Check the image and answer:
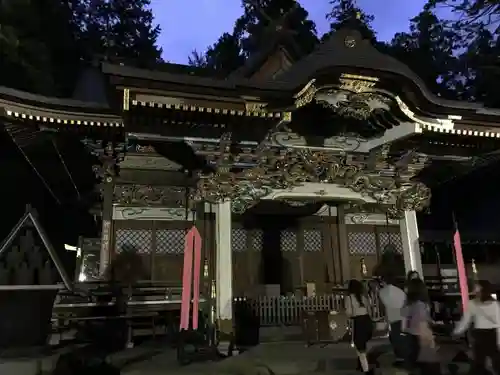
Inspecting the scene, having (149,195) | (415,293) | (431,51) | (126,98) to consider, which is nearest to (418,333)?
(415,293)

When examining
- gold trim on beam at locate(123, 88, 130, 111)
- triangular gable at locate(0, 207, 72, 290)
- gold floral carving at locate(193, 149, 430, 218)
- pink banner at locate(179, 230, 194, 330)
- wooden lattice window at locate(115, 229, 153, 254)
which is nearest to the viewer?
triangular gable at locate(0, 207, 72, 290)

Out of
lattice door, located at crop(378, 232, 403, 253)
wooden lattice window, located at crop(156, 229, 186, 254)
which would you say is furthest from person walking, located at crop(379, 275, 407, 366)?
lattice door, located at crop(378, 232, 403, 253)

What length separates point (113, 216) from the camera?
400 inches

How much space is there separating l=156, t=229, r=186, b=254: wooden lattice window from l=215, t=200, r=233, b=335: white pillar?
7.51 feet

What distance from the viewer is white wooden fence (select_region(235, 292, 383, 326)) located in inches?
394

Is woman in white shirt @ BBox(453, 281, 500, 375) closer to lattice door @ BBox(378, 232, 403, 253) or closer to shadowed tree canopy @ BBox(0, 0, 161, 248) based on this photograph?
lattice door @ BBox(378, 232, 403, 253)

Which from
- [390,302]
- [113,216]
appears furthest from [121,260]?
[390,302]

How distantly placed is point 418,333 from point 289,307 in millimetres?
4611

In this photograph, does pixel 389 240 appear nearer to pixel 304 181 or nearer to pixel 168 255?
pixel 304 181

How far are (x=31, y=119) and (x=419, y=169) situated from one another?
8.82 metres

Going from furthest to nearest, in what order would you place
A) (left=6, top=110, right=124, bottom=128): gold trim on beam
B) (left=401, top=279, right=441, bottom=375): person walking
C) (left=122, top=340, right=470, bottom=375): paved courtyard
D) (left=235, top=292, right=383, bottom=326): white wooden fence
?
1. (left=235, top=292, right=383, bottom=326): white wooden fence
2. (left=6, top=110, right=124, bottom=128): gold trim on beam
3. (left=122, top=340, right=470, bottom=375): paved courtyard
4. (left=401, top=279, right=441, bottom=375): person walking

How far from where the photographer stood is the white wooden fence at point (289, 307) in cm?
1000

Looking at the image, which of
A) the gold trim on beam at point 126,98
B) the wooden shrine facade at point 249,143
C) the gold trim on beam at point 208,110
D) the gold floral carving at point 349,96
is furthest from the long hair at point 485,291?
the gold trim on beam at point 126,98

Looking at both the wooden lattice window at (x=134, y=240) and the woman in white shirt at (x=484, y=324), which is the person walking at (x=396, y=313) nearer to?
the woman in white shirt at (x=484, y=324)
